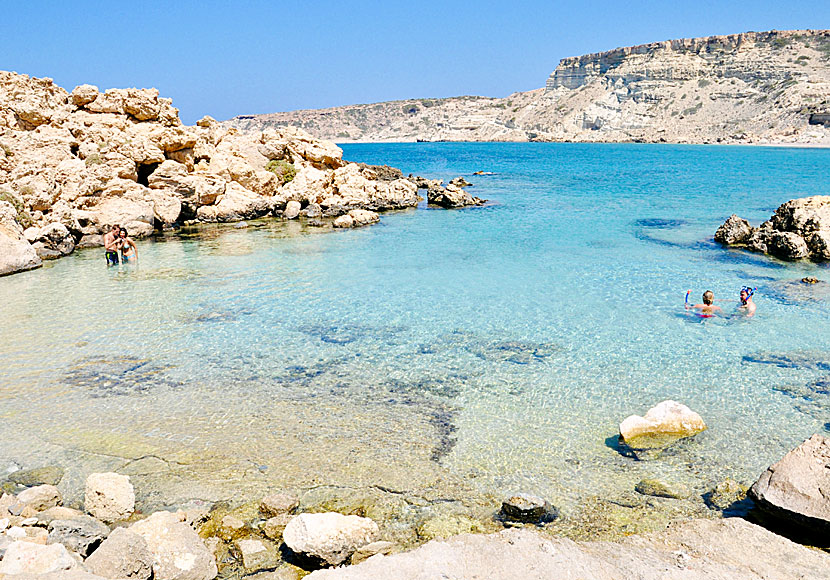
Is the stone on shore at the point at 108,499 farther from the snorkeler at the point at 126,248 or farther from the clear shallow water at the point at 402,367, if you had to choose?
the snorkeler at the point at 126,248

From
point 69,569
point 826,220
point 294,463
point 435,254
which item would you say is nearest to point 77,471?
point 294,463

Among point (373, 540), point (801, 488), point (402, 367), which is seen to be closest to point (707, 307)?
point (402, 367)

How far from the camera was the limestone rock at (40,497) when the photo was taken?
6.08 metres

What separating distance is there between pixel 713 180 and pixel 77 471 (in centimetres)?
4716

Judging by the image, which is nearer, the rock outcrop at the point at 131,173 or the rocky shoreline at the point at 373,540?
the rocky shoreline at the point at 373,540

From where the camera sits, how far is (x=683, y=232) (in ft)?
76.4

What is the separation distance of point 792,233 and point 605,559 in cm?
1717

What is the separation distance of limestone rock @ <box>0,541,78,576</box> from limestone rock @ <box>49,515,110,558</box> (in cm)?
61

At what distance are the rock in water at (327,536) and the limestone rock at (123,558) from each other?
1170 mm

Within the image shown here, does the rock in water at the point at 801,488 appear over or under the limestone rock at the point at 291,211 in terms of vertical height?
under

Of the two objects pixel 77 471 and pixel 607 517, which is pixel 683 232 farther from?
pixel 77 471

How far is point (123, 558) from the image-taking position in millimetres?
4879

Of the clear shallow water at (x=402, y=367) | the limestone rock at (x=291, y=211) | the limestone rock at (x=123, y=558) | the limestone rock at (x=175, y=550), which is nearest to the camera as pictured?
the limestone rock at (x=123, y=558)

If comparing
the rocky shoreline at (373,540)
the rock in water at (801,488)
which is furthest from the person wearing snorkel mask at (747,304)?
the rock in water at (801,488)
